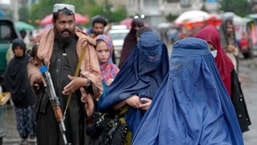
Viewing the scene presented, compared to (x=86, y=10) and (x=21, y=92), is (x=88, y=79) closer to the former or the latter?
(x=21, y=92)

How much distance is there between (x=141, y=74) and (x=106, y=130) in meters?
0.51

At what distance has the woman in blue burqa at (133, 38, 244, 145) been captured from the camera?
14.8 ft

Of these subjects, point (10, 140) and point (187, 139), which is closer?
point (187, 139)

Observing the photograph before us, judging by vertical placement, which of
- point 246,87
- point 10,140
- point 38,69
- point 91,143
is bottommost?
point 246,87

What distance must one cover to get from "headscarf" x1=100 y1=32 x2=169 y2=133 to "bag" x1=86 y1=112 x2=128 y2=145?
9 cm

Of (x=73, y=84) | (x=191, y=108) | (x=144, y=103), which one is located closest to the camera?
(x=191, y=108)

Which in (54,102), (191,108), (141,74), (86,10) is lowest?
(86,10)

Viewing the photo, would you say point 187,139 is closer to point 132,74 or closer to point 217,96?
point 217,96

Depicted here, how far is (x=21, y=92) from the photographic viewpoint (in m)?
11.9

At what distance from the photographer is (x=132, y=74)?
256 inches

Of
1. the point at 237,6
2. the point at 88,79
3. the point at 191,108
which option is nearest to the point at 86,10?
the point at 237,6

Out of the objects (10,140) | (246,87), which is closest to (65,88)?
(10,140)

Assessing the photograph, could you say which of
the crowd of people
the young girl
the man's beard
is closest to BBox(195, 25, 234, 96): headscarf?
the crowd of people

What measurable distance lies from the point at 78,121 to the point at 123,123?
0.83m
